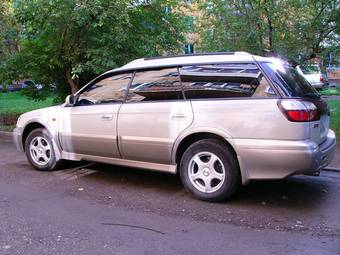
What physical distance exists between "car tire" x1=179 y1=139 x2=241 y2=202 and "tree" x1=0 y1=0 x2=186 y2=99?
4669mm

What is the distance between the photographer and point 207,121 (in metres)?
5.47

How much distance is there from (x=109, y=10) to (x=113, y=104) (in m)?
3.78

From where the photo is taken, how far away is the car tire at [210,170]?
17.6ft

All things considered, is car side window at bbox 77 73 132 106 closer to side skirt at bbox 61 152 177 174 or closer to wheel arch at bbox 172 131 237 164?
side skirt at bbox 61 152 177 174

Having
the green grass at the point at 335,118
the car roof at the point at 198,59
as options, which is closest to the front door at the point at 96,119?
the car roof at the point at 198,59

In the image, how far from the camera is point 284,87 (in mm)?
5172

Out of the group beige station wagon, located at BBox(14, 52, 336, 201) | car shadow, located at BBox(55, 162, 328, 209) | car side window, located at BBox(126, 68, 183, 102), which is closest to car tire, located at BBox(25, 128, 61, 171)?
beige station wagon, located at BBox(14, 52, 336, 201)

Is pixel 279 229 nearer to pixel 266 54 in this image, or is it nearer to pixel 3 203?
pixel 3 203

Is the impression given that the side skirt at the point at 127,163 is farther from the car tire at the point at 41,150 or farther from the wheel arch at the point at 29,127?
the wheel arch at the point at 29,127

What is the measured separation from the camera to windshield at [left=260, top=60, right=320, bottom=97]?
5.20 m

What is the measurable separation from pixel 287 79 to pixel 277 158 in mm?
948

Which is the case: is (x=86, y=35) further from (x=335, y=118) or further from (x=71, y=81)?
(x=335, y=118)

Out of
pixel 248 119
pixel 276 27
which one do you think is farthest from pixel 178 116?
pixel 276 27

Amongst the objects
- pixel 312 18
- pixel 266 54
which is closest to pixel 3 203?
pixel 266 54
